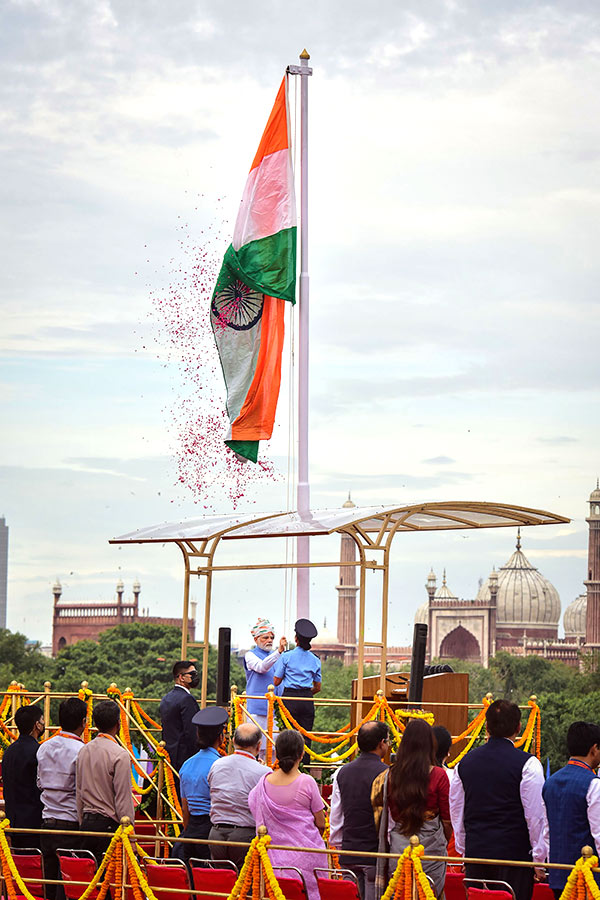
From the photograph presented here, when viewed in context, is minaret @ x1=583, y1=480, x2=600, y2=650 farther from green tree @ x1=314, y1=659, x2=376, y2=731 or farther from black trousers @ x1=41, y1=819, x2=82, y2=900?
black trousers @ x1=41, y1=819, x2=82, y2=900

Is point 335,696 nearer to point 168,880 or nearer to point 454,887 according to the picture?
point 454,887

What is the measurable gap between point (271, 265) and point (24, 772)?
28.5 feet

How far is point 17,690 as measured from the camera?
1285cm

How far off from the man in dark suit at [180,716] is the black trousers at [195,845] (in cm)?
168

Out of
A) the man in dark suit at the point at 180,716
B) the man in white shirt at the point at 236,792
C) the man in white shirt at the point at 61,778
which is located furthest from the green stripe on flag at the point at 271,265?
the man in white shirt at the point at 236,792

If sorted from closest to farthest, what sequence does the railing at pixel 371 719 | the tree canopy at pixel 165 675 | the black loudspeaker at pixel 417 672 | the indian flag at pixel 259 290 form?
the railing at pixel 371 719 < the black loudspeaker at pixel 417 672 < the indian flag at pixel 259 290 < the tree canopy at pixel 165 675

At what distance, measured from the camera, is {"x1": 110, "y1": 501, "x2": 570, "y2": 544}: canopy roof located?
1012 cm

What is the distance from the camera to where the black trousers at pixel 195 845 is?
779 cm

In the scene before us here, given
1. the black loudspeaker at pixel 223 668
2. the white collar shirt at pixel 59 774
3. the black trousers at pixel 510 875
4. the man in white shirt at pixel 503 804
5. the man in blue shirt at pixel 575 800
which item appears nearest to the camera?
the man in blue shirt at pixel 575 800

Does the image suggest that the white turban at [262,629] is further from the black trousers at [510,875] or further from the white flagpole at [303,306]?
the black trousers at [510,875]

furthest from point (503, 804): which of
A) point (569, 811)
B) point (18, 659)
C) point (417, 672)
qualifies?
point (18, 659)

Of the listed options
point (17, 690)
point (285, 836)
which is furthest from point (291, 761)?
point (17, 690)

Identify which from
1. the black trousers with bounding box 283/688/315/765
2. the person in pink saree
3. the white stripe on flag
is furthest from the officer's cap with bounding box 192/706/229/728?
the white stripe on flag

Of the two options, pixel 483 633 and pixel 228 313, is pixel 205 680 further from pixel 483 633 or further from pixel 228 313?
pixel 483 633
